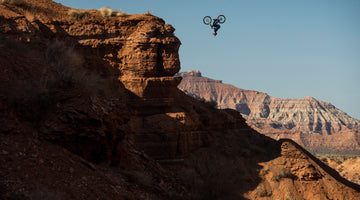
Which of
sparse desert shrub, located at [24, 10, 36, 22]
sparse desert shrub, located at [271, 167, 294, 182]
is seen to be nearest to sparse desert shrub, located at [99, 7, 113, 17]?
sparse desert shrub, located at [24, 10, 36, 22]

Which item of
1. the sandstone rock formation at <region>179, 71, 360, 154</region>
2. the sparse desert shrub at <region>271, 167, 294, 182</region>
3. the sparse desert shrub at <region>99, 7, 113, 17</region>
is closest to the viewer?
the sparse desert shrub at <region>99, 7, 113, 17</region>

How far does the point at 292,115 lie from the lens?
145500mm

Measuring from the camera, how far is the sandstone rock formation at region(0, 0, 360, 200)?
418 inches

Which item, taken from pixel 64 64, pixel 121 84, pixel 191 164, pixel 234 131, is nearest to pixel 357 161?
pixel 234 131

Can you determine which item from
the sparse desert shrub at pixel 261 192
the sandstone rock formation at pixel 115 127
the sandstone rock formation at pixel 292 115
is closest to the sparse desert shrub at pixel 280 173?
the sandstone rock formation at pixel 115 127

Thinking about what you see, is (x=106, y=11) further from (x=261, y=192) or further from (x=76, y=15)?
(x=261, y=192)

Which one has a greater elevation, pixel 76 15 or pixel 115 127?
pixel 76 15

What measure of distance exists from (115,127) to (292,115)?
137750mm

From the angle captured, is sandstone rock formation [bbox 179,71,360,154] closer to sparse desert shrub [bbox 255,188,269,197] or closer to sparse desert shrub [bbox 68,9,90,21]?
sparse desert shrub [bbox 255,188,269,197]

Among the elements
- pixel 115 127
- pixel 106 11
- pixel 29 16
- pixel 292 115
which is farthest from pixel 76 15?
pixel 292 115

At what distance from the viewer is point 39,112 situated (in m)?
11.4

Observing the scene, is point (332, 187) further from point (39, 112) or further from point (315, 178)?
point (39, 112)

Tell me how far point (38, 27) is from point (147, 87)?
5661 millimetres

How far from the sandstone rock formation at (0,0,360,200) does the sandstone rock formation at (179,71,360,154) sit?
78.6 m
